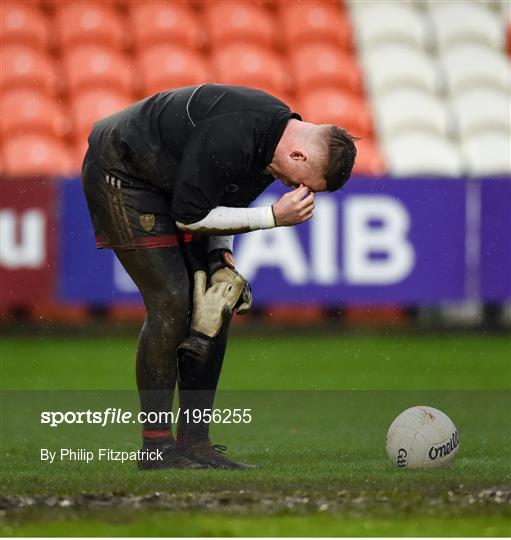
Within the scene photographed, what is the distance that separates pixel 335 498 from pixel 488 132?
8952 millimetres

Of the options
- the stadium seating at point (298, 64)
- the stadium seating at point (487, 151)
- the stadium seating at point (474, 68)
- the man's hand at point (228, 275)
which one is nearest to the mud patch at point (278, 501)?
the man's hand at point (228, 275)

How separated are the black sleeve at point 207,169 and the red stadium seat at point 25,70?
855cm

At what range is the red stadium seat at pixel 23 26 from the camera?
13.3 meters

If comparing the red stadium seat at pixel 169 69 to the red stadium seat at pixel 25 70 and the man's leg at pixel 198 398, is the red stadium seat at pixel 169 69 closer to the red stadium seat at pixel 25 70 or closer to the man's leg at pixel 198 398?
the red stadium seat at pixel 25 70

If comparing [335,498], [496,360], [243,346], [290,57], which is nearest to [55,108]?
[290,57]

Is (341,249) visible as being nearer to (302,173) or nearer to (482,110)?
(482,110)

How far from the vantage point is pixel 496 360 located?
9305 millimetres

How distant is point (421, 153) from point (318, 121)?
43.9 inches

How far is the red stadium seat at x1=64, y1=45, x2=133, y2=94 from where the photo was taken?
42.6 feet

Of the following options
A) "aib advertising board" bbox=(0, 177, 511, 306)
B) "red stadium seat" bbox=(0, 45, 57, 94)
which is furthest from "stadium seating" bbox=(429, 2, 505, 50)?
"red stadium seat" bbox=(0, 45, 57, 94)

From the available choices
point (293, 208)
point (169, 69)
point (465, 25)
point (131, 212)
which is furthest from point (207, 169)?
point (465, 25)

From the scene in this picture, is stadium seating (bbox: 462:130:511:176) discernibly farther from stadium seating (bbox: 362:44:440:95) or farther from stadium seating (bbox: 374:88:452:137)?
stadium seating (bbox: 362:44:440:95)

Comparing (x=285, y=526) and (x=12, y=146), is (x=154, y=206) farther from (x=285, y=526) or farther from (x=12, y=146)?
(x=12, y=146)

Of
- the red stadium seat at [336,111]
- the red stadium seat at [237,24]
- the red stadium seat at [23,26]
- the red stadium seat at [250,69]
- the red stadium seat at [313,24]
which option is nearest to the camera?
the red stadium seat at [336,111]
